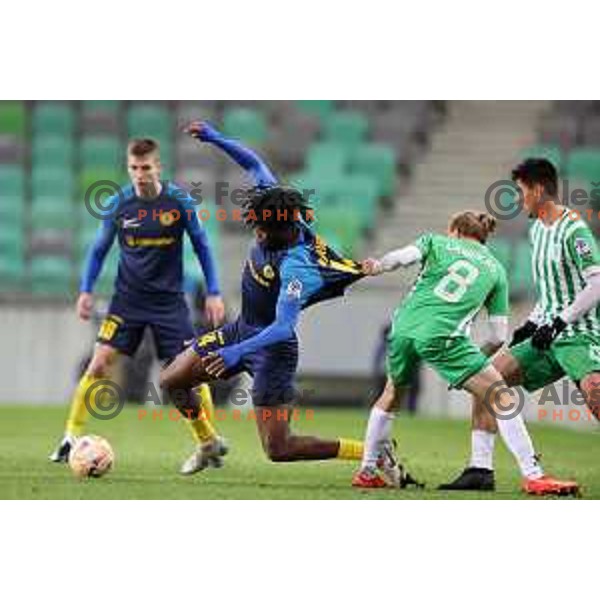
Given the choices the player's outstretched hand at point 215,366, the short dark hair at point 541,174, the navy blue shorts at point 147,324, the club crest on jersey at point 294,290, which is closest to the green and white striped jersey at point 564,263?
the short dark hair at point 541,174

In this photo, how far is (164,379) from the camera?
7344 millimetres

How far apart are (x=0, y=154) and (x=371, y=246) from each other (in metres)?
3.30

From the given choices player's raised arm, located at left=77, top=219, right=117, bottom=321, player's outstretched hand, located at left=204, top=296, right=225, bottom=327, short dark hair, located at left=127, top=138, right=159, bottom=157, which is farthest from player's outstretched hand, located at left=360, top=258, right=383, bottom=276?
player's raised arm, located at left=77, top=219, right=117, bottom=321

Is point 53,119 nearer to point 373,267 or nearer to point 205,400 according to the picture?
point 205,400

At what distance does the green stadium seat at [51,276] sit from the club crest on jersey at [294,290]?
6.78 metres

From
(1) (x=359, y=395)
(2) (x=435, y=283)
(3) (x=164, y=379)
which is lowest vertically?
(1) (x=359, y=395)

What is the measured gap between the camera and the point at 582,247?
23.4 feet

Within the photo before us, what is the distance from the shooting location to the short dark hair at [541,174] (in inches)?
285

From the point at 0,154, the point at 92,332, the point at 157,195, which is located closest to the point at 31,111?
the point at 0,154

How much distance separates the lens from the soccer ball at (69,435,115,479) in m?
7.46

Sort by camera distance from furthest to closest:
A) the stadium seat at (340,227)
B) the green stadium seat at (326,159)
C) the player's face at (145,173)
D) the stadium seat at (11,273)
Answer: the green stadium seat at (326,159) < the stadium seat at (340,227) < the stadium seat at (11,273) < the player's face at (145,173)

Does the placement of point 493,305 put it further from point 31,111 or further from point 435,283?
point 31,111

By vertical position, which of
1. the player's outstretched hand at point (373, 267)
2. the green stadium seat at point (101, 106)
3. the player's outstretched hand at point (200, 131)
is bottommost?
the player's outstretched hand at point (373, 267)

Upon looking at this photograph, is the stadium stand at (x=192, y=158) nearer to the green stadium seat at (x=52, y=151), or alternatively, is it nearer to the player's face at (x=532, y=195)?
the green stadium seat at (x=52, y=151)
